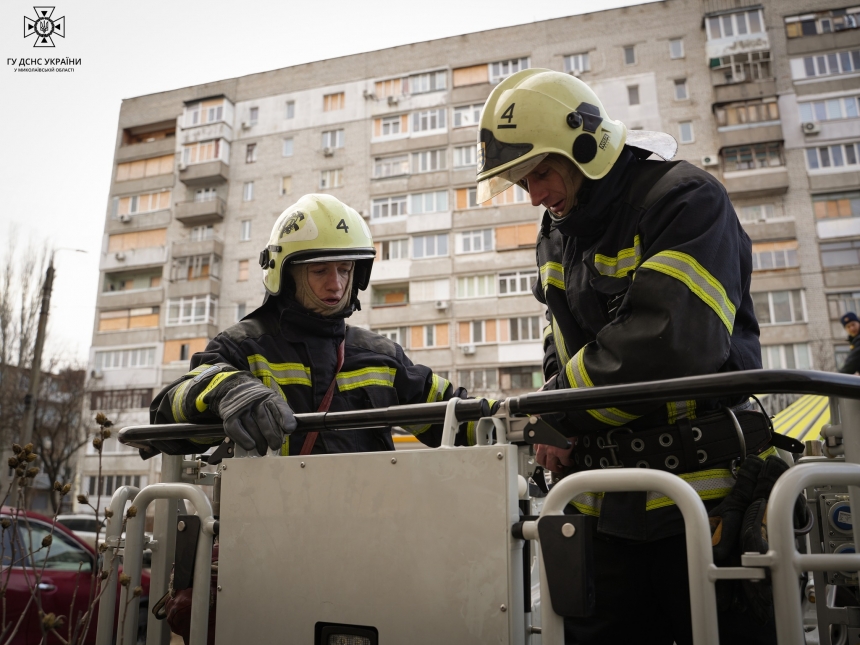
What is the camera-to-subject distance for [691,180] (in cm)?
216

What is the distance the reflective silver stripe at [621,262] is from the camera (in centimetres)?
223

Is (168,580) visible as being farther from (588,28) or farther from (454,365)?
(588,28)

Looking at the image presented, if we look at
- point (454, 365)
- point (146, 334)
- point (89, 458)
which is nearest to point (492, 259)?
point (454, 365)

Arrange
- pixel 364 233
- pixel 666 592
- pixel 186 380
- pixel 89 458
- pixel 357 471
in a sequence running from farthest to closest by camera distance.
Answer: pixel 89 458
pixel 364 233
pixel 186 380
pixel 666 592
pixel 357 471

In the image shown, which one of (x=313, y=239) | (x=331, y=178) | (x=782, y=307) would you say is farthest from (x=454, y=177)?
(x=313, y=239)

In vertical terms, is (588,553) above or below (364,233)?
below

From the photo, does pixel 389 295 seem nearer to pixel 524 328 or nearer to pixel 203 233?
pixel 524 328

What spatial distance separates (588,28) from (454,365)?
54.1ft

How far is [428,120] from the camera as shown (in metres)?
33.8

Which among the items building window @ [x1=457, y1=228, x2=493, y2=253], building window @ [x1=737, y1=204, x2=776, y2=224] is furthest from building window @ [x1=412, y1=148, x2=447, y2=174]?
building window @ [x1=737, y1=204, x2=776, y2=224]

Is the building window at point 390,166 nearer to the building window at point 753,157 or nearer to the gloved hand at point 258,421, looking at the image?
the building window at point 753,157

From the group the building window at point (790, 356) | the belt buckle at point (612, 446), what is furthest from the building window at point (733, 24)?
the belt buckle at point (612, 446)

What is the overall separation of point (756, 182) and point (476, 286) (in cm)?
1187

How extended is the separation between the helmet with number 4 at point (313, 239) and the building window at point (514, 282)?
26.8m
